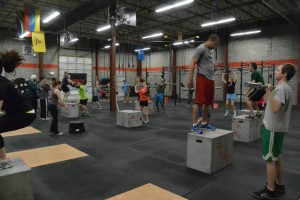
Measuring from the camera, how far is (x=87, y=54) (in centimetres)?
1977

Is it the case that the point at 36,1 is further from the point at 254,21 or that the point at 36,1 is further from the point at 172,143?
the point at 254,21

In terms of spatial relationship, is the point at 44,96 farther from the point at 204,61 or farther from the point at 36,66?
the point at 36,66

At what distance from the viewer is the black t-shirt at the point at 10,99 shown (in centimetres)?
212

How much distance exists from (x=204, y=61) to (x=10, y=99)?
2548mm

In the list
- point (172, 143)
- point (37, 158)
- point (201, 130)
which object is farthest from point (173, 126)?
point (37, 158)

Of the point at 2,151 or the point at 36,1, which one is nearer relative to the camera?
the point at 2,151

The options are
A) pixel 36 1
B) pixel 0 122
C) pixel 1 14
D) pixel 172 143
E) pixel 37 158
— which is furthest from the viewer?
pixel 1 14

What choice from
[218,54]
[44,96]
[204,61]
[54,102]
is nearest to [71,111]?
[44,96]

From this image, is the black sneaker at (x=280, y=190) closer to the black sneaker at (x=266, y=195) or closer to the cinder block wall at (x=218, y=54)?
the black sneaker at (x=266, y=195)

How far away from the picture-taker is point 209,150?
10.5 ft

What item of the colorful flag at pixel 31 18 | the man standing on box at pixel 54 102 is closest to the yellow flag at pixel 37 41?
the colorful flag at pixel 31 18

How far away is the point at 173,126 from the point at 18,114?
17.1 feet

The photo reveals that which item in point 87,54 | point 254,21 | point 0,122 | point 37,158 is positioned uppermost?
point 254,21

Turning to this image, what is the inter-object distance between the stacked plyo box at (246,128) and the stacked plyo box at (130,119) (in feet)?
9.50
